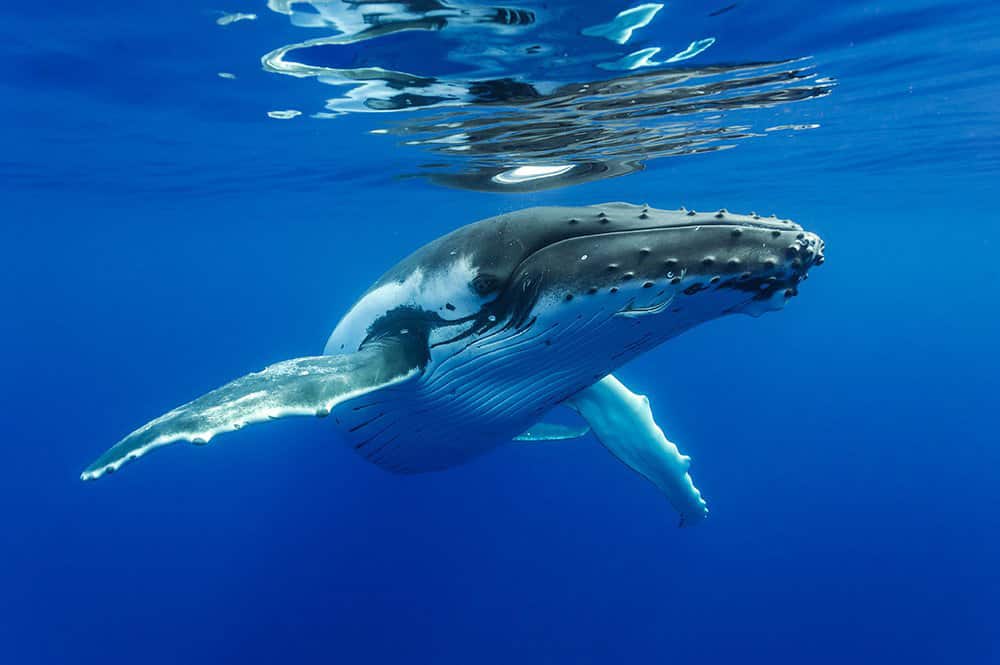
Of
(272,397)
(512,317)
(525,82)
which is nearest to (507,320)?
(512,317)

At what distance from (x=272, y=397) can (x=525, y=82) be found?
31.6 ft

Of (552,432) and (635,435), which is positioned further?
(552,432)

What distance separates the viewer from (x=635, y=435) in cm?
806

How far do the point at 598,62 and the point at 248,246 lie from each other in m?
52.8

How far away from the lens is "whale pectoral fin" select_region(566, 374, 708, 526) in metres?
7.68

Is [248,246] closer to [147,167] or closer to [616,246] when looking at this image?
[147,167]

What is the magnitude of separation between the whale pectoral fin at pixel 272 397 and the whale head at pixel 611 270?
56 centimetres

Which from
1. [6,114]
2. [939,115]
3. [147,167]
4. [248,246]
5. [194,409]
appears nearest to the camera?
[194,409]

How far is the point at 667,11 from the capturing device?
9.31 m

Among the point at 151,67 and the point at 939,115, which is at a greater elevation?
the point at 151,67

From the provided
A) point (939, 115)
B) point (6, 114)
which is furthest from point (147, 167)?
point (939, 115)

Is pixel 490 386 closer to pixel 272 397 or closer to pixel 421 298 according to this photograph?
pixel 421 298

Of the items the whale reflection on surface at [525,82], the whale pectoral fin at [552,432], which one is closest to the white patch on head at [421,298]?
the whale pectoral fin at [552,432]

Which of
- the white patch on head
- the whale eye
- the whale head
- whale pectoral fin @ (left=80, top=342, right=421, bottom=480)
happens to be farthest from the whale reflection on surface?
whale pectoral fin @ (left=80, top=342, right=421, bottom=480)
